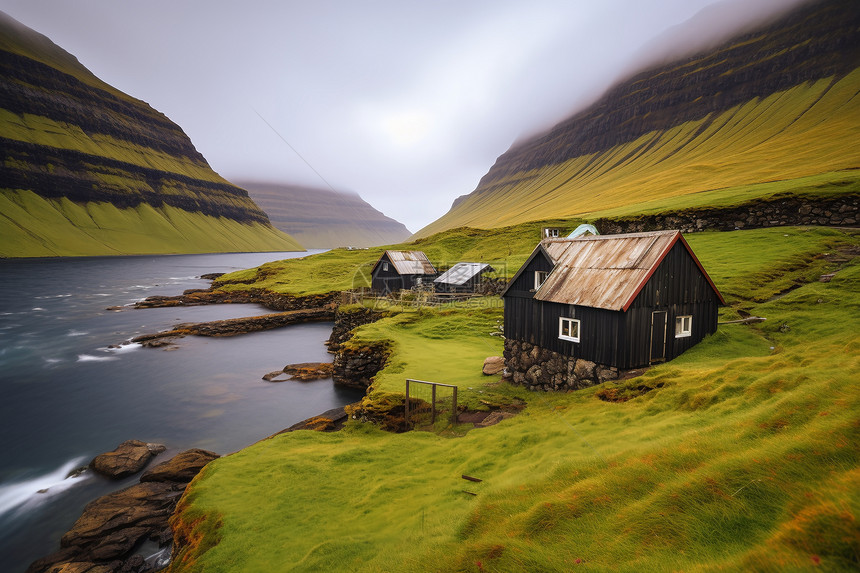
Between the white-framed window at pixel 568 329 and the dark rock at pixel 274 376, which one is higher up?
the white-framed window at pixel 568 329

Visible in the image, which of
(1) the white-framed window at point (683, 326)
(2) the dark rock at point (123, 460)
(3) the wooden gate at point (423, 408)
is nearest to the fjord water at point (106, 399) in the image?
(2) the dark rock at point (123, 460)

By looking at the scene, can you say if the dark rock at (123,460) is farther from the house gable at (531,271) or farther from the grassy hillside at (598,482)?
the house gable at (531,271)

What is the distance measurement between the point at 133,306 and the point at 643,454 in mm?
87419

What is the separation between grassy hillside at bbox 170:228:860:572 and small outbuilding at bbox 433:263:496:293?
31.2 metres

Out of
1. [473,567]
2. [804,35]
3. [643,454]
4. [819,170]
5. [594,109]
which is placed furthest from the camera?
[594,109]

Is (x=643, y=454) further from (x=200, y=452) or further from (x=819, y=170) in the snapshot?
(x=819, y=170)

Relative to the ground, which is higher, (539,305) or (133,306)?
(539,305)

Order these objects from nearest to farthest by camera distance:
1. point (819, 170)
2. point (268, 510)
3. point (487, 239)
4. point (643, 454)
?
point (643, 454)
point (268, 510)
point (819, 170)
point (487, 239)

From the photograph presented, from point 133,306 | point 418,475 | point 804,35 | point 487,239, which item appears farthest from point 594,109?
point 418,475

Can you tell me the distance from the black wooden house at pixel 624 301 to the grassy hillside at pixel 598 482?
4.60ft

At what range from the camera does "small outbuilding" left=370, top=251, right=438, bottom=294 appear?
199ft

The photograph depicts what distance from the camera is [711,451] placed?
320 inches

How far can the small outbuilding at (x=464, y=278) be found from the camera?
176 ft

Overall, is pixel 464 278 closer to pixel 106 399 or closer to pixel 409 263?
pixel 409 263
